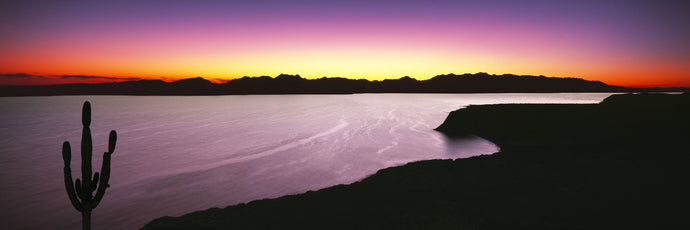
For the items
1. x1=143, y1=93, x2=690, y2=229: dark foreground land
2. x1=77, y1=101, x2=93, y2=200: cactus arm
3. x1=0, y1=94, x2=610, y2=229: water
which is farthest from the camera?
x1=0, y1=94, x2=610, y2=229: water

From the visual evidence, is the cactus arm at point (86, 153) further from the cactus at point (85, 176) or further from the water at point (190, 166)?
the water at point (190, 166)

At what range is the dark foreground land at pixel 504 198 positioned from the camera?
13.2 metres

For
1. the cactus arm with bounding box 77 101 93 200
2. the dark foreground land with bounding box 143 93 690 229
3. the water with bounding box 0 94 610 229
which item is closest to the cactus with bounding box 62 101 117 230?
the cactus arm with bounding box 77 101 93 200

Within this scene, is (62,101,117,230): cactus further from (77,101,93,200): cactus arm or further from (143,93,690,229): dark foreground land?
(143,93,690,229): dark foreground land

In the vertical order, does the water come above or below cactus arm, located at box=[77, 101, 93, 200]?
below

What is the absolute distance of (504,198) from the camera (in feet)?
51.9

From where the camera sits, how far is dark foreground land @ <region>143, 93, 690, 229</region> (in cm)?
1323

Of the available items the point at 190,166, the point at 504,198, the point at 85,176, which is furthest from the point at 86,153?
the point at 190,166

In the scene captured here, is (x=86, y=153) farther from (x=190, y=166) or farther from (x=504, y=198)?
(x=190, y=166)

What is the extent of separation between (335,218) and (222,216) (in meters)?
4.72

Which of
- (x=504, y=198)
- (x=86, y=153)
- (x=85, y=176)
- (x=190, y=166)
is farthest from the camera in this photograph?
(x=190, y=166)

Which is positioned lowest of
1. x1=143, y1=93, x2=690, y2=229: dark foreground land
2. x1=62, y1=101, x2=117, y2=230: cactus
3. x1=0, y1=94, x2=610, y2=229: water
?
x1=0, y1=94, x2=610, y2=229: water

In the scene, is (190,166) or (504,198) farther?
(190,166)

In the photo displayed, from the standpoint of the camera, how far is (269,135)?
54750 mm
